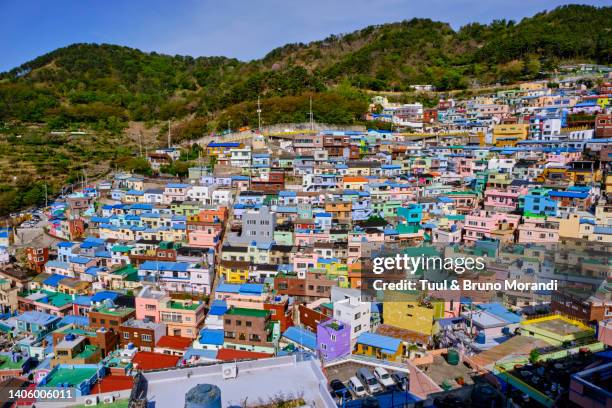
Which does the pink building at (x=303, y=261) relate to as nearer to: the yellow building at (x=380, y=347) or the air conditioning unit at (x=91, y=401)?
the yellow building at (x=380, y=347)

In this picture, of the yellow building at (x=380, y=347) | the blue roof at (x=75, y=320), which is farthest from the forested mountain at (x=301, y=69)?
the yellow building at (x=380, y=347)

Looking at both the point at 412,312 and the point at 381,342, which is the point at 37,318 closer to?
the point at 381,342

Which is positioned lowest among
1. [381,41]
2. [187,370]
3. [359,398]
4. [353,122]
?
[359,398]

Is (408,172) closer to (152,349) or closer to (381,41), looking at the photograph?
(152,349)

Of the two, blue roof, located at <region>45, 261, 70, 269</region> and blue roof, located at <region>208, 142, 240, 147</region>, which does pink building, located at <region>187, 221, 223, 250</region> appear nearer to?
blue roof, located at <region>45, 261, 70, 269</region>

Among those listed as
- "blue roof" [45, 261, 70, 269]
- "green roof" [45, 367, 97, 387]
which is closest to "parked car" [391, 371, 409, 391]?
"green roof" [45, 367, 97, 387]

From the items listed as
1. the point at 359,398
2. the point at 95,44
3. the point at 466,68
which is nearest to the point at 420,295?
the point at 359,398

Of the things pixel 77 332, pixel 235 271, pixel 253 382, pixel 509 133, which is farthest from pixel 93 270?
pixel 509 133
